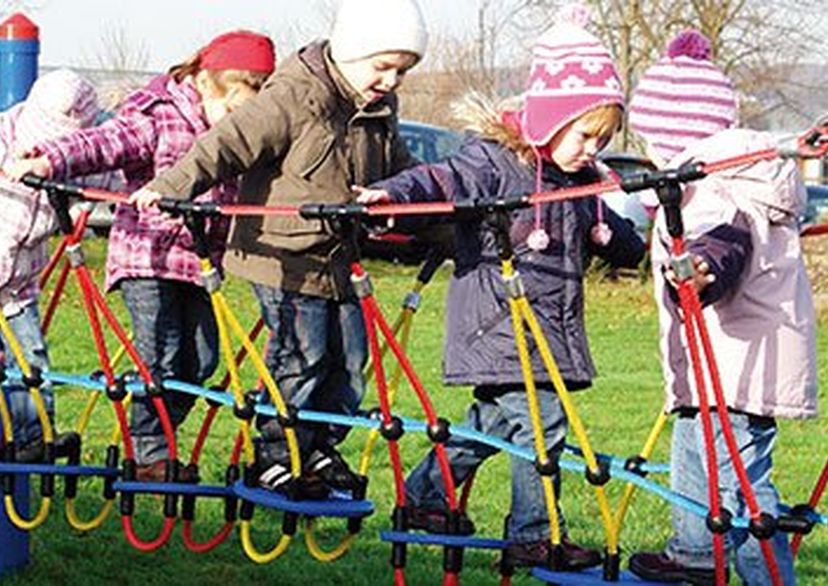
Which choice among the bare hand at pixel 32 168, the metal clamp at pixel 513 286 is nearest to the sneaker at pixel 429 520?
the metal clamp at pixel 513 286

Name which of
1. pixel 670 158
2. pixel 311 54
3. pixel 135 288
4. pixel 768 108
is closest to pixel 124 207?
pixel 135 288

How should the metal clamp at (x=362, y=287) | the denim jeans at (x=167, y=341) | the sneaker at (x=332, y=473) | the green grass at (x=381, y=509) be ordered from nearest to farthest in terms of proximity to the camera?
the metal clamp at (x=362, y=287)
the sneaker at (x=332, y=473)
the denim jeans at (x=167, y=341)
the green grass at (x=381, y=509)

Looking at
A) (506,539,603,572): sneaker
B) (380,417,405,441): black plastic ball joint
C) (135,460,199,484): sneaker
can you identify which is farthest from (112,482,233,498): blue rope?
(506,539,603,572): sneaker

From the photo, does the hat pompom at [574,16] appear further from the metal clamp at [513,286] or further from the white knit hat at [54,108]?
the white knit hat at [54,108]

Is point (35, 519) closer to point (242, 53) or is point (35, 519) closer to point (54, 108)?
point (54, 108)

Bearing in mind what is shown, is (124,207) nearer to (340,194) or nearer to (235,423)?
(340,194)

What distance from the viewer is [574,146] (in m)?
5.31

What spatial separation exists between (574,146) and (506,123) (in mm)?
205

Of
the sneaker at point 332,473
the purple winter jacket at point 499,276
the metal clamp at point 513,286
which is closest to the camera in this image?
the metal clamp at point 513,286

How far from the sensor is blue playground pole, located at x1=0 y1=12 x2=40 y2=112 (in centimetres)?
686

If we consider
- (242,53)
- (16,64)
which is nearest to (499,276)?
(242,53)

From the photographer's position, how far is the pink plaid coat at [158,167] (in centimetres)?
611

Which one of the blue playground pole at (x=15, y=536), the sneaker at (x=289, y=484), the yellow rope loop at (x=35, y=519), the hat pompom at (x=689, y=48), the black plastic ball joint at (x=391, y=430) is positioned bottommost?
the blue playground pole at (x=15, y=536)

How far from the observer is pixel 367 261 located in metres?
21.1
